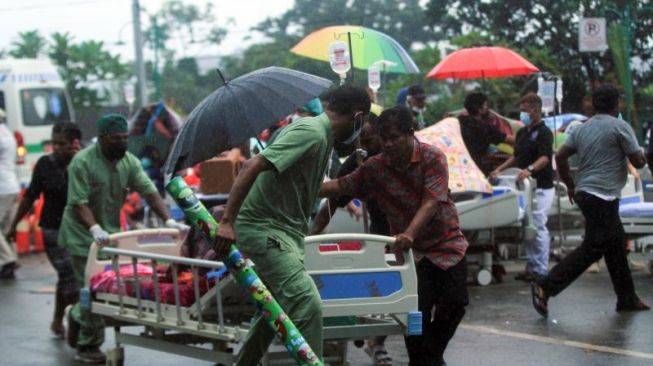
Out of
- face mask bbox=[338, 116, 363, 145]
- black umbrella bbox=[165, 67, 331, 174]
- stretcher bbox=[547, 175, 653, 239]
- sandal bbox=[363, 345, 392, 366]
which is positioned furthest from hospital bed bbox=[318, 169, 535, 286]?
face mask bbox=[338, 116, 363, 145]

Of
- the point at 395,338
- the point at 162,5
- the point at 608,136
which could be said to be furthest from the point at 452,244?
the point at 162,5

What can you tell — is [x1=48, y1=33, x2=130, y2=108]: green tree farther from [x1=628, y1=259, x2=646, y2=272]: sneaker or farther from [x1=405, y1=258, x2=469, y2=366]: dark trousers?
[x1=405, y1=258, x2=469, y2=366]: dark trousers

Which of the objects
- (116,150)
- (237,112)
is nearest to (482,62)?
(116,150)

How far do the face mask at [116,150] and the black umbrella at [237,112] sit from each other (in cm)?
231

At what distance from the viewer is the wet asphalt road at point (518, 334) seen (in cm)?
837

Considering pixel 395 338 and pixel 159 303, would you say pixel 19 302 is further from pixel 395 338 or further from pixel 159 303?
pixel 159 303

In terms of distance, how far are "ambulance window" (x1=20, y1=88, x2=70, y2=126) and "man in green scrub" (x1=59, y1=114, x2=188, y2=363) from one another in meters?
19.3

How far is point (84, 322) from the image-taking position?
868 cm

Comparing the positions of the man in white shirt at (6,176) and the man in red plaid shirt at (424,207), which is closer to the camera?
the man in red plaid shirt at (424,207)

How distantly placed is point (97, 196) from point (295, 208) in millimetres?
3133

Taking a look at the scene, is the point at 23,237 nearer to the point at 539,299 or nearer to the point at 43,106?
the point at 539,299

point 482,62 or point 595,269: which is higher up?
point 482,62

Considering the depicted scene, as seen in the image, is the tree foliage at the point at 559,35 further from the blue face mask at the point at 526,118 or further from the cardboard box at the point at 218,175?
the cardboard box at the point at 218,175

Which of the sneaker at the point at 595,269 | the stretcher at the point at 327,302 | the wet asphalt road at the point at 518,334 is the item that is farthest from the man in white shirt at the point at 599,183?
the sneaker at the point at 595,269
